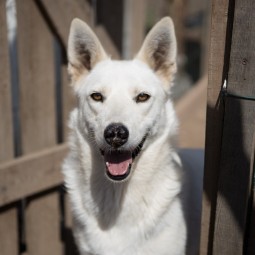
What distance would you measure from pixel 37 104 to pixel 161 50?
3.82ft

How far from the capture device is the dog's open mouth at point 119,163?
2.54 m

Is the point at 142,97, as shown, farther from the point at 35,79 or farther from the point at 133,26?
the point at 133,26

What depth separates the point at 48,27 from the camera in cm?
347

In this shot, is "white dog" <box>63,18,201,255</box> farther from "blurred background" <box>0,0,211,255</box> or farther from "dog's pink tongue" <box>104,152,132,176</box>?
"blurred background" <box>0,0,211,255</box>

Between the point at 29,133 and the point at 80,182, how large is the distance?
2.59 feet

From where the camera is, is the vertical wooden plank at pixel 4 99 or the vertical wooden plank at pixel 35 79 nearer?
the vertical wooden plank at pixel 4 99

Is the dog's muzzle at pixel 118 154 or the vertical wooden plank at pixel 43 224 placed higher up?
the dog's muzzle at pixel 118 154

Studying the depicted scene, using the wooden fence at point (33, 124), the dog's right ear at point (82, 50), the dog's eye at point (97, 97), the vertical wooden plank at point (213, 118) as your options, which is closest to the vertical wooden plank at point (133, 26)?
the wooden fence at point (33, 124)

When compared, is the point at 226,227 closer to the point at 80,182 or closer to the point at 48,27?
the point at 80,182

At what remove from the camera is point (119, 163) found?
102 inches

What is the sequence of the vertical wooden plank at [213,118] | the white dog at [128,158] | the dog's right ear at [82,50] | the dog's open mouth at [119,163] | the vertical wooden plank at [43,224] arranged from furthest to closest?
the vertical wooden plank at [43,224], the dog's right ear at [82,50], the white dog at [128,158], the dog's open mouth at [119,163], the vertical wooden plank at [213,118]

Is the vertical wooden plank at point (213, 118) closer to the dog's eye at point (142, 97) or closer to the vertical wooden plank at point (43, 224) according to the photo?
the dog's eye at point (142, 97)

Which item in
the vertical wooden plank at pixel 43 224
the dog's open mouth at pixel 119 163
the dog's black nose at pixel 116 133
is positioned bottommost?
the vertical wooden plank at pixel 43 224

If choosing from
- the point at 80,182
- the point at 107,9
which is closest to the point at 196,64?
the point at 107,9
